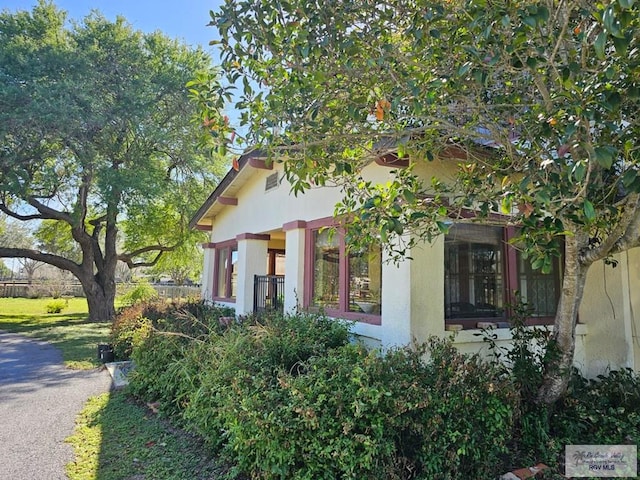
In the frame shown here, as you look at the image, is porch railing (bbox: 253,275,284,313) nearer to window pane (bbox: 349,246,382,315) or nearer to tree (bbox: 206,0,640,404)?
window pane (bbox: 349,246,382,315)

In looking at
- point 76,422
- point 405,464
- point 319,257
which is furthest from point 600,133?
point 76,422

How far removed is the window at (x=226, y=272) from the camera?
12.4 meters

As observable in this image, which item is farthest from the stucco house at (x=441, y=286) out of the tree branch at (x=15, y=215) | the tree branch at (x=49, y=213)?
the tree branch at (x=15, y=215)

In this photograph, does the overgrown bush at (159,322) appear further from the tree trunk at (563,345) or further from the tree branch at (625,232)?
the tree branch at (625,232)

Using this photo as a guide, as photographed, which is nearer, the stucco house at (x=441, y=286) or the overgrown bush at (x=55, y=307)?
the stucco house at (x=441, y=286)

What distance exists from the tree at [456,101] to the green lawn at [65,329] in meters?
8.33

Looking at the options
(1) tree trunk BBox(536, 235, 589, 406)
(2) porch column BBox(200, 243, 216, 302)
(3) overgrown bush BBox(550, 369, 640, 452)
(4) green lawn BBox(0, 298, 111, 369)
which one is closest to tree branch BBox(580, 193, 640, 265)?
(1) tree trunk BBox(536, 235, 589, 406)

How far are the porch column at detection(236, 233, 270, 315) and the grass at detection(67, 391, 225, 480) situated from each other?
4539 millimetres

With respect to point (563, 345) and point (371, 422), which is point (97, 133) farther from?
point (563, 345)

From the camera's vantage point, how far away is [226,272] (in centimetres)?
1300

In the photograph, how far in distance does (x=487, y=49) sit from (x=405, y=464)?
3.80m

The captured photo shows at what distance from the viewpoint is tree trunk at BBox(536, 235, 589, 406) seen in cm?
468

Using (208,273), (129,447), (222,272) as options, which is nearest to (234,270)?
(222,272)

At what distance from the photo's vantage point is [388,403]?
3.77 meters
